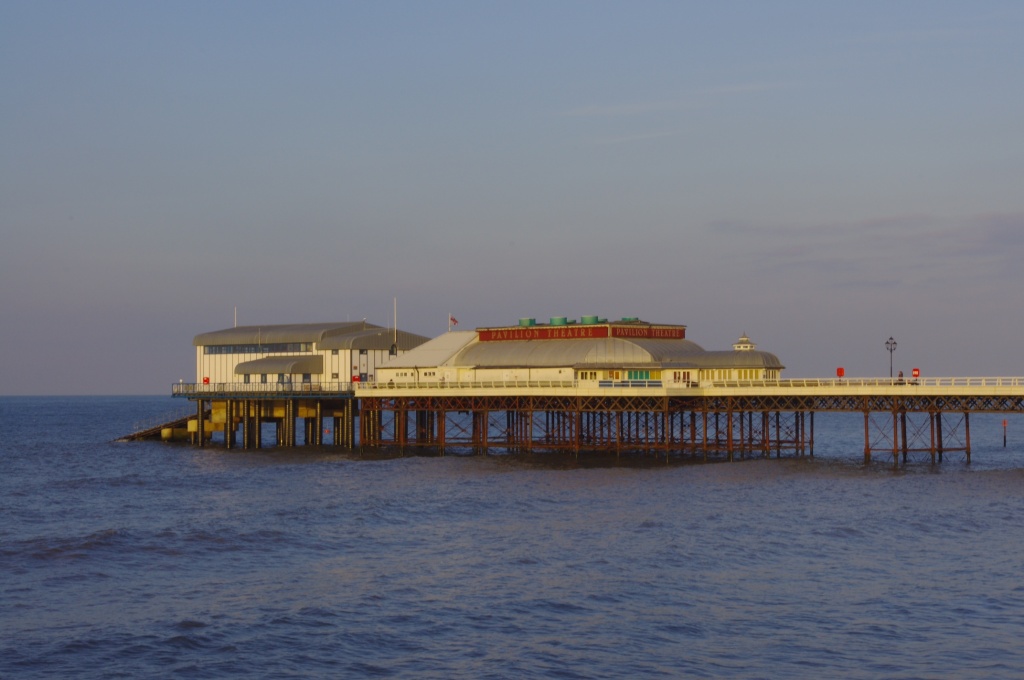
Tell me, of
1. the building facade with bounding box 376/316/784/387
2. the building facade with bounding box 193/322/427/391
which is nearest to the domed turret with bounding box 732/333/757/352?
the building facade with bounding box 376/316/784/387

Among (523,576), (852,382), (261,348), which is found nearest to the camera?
(523,576)

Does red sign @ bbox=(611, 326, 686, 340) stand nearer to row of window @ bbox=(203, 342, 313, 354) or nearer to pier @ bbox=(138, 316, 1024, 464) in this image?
pier @ bbox=(138, 316, 1024, 464)

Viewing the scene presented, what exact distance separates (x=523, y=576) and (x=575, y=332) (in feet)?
184

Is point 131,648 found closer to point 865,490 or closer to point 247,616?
point 247,616

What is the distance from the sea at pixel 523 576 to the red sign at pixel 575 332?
2189 cm

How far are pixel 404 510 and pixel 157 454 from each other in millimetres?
49917

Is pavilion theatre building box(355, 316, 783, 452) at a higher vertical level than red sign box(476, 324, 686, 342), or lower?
lower

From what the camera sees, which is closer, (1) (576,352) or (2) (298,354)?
(1) (576,352)

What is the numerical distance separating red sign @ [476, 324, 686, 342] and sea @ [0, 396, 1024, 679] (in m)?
21.9

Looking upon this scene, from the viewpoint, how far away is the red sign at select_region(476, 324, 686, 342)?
9725 cm

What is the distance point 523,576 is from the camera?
44250 mm

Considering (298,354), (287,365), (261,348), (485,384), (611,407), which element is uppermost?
(261,348)

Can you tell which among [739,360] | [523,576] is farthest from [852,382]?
[523,576]

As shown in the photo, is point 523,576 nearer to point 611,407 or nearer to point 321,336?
point 611,407
